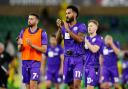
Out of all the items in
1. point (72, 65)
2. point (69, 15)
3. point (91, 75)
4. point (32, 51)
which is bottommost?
point (91, 75)

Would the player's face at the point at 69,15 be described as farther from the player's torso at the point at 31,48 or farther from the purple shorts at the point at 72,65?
the purple shorts at the point at 72,65

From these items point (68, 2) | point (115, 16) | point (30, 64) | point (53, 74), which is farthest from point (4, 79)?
point (115, 16)

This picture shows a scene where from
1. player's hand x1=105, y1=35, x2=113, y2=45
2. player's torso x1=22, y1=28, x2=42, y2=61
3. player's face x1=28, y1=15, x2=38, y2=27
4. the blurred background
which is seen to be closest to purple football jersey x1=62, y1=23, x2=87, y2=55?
player's torso x1=22, y1=28, x2=42, y2=61

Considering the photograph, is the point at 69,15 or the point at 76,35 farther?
the point at 69,15

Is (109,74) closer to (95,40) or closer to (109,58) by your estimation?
(109,58)

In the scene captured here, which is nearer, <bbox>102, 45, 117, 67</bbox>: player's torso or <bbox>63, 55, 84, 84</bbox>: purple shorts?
<bbox>63, 55, 84, 84</bbox>: purple shorts

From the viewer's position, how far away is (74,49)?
16.7 m

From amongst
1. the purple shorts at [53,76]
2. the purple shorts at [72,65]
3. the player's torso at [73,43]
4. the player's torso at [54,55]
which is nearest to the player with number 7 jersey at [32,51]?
the player's torso at [73,43]

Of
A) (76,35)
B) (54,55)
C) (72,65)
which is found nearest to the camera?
(76,35)

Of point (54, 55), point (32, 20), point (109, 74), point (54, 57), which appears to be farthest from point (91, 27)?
point (54, 57)

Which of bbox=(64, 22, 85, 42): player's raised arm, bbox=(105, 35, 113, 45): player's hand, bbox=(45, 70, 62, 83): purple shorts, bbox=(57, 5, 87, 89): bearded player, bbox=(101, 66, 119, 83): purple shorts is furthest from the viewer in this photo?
bbox=(45, 70, 62, 83): purple shorts

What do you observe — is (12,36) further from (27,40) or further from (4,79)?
(27,40)

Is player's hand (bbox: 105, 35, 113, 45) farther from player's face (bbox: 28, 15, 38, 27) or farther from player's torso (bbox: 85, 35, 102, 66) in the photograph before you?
player's face (bbox: 28, 15, 38, 27)

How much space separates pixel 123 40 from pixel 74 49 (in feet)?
74.9
